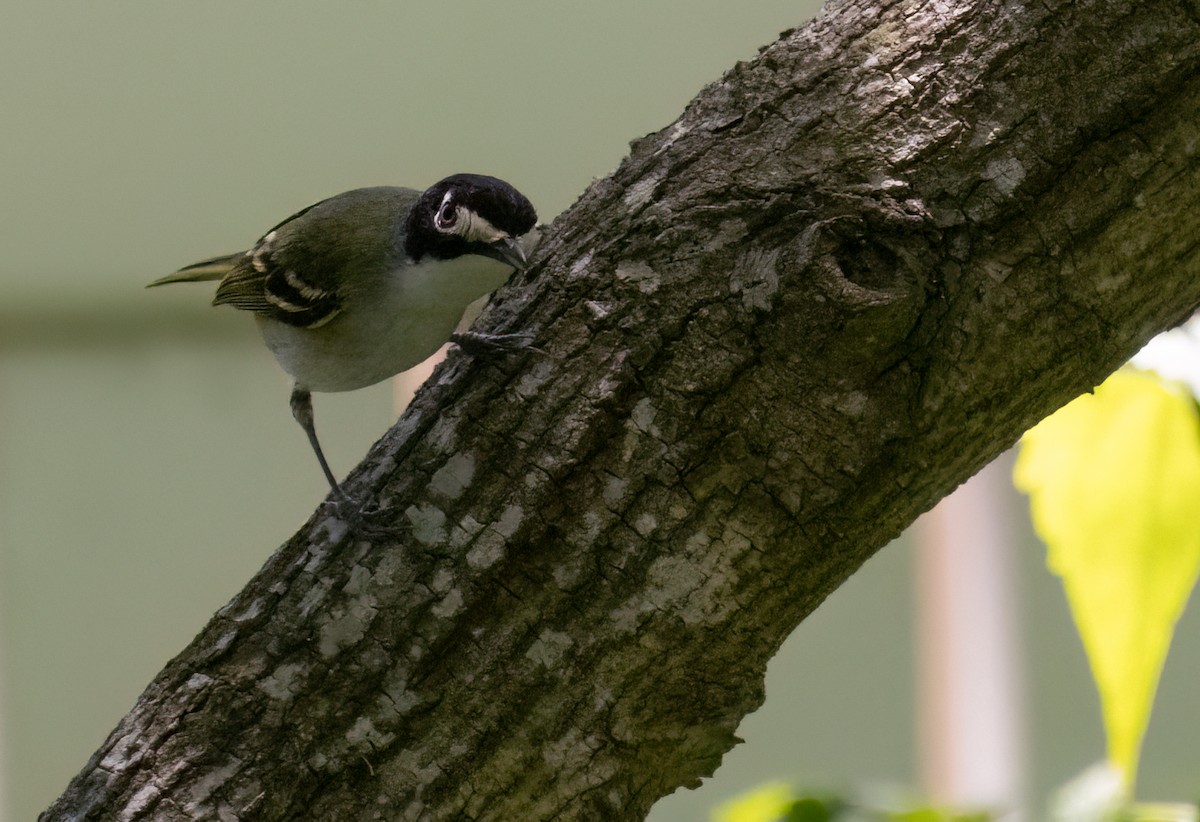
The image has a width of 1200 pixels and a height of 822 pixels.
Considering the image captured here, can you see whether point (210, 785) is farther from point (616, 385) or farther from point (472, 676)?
point (616, 385)

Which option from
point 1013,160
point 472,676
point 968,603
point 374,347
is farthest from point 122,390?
point 1013,160

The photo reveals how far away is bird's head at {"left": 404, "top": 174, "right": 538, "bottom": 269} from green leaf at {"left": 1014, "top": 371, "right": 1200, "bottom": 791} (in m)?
0.98

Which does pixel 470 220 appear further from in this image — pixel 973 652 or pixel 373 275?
pixel 973 652

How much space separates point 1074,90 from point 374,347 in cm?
144

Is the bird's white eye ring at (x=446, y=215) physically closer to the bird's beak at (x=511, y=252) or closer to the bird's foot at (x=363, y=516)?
the bird's beak at (x=511, y=252)

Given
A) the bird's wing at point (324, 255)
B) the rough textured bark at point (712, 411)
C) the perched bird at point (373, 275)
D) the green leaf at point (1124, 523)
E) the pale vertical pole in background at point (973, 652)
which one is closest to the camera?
the rough textured bark at point (712, 411)

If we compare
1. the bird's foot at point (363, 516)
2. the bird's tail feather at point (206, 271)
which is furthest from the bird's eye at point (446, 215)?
the bird's tail feather at point (206, 271)

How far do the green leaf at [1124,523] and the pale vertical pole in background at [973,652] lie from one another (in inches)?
162

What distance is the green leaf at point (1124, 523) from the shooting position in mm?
1756

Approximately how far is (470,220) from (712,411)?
29.9 inches

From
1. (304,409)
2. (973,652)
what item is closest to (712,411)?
(304,409)

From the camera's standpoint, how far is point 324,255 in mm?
2547

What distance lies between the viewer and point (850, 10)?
1.70m

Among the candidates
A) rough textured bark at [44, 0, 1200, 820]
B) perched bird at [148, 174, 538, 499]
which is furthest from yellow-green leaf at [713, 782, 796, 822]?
perched bird at [148, 174, 538, 499]
